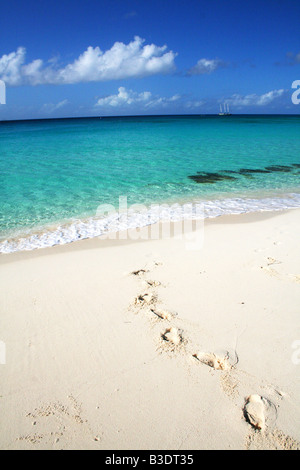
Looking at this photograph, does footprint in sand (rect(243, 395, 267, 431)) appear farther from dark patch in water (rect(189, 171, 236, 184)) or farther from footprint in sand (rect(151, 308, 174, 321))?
dark patch in water (rect(189, 171, 236, 184))

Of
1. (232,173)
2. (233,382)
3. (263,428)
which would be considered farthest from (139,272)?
(232,173)

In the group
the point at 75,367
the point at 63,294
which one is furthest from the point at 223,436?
the point at 63,294

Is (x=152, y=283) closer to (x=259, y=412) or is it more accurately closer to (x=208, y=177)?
(x=259, y=412)

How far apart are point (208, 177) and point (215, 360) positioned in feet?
34.5

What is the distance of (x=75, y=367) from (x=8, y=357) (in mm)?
800

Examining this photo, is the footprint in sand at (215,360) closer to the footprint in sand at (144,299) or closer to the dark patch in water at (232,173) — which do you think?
the footprint in sand at (144,299)

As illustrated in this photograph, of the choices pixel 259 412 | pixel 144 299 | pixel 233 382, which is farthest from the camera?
pixel 144 299

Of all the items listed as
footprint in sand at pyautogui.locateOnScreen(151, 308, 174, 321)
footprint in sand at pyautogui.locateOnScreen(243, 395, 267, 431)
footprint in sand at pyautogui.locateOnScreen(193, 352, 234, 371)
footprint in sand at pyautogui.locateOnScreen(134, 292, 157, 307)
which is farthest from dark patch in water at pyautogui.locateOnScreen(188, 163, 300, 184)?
footprint in sand at pyautogui.locateOnScreen(243, 395, 267, 431)

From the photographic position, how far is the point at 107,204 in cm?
900

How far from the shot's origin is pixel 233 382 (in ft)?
8.96

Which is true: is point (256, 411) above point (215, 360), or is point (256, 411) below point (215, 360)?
below

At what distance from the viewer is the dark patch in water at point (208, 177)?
11.9m

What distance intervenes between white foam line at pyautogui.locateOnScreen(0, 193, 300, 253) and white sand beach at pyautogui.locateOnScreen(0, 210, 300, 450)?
106cm

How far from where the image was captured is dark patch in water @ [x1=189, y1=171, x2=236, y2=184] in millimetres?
11880
